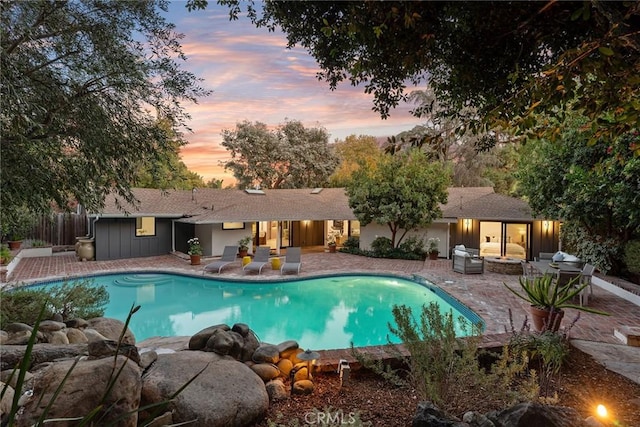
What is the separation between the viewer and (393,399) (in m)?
4.21

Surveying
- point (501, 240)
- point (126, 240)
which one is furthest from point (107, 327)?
point (501, 240)

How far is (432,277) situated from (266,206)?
11237 millimetres

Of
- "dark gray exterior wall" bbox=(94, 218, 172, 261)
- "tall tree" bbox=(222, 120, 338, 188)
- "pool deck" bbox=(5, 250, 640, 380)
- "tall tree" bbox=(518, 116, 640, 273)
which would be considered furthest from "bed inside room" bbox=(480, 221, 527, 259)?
"dark gray exterior wall" bbox=(94, 218, 172, 261)

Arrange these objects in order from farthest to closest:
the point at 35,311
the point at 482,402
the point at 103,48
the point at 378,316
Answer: the point at 378,316, the point at 35,311, the point at 103,48, the point at 482,402

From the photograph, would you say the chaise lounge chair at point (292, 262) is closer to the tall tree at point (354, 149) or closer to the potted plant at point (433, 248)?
the potted plant at point (433, 248)

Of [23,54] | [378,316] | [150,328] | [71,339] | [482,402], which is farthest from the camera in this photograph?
[378,316]

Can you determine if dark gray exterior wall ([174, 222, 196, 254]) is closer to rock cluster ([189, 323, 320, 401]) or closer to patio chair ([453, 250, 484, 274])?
patio chair ([453, 250, 484, 274])

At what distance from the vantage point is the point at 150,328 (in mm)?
9812

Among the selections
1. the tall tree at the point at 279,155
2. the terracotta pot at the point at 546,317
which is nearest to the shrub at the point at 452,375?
the terracotta pot at the point at 546,317

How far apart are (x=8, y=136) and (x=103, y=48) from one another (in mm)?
1711

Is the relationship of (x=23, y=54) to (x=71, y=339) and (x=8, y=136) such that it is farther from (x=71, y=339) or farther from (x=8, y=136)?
(x=71, y=339)

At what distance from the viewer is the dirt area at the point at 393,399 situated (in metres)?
3.76

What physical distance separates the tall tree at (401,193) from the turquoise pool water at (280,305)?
178 inches

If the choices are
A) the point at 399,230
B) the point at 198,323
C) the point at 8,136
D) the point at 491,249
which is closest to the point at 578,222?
the point at 491,249
